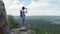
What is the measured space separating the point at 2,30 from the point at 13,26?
891 cm

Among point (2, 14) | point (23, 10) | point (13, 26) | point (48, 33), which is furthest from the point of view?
point (13, 26)

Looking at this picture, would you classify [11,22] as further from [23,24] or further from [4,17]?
[4,17]

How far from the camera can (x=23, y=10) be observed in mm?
11102

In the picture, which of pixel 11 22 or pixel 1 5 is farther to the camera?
pixel 11 22

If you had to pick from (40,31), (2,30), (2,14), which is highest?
(2,14)

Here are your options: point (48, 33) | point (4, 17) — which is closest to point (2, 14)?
point (4, 17)

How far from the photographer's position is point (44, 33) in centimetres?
1380

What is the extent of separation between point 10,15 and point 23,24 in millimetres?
3492

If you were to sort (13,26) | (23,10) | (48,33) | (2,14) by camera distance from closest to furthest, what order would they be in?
(2,14) < (23,10) < (48,33) < (13,26)

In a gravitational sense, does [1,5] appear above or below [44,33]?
above

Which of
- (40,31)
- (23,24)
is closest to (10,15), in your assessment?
(40,31)

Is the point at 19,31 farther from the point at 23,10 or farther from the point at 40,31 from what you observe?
the point at 40,31

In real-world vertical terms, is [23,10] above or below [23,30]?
above

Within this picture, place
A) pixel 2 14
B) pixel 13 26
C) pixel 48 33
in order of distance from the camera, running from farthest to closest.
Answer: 1. pixel 13 26
2. pixel 48 33
3. pixel 2 14
